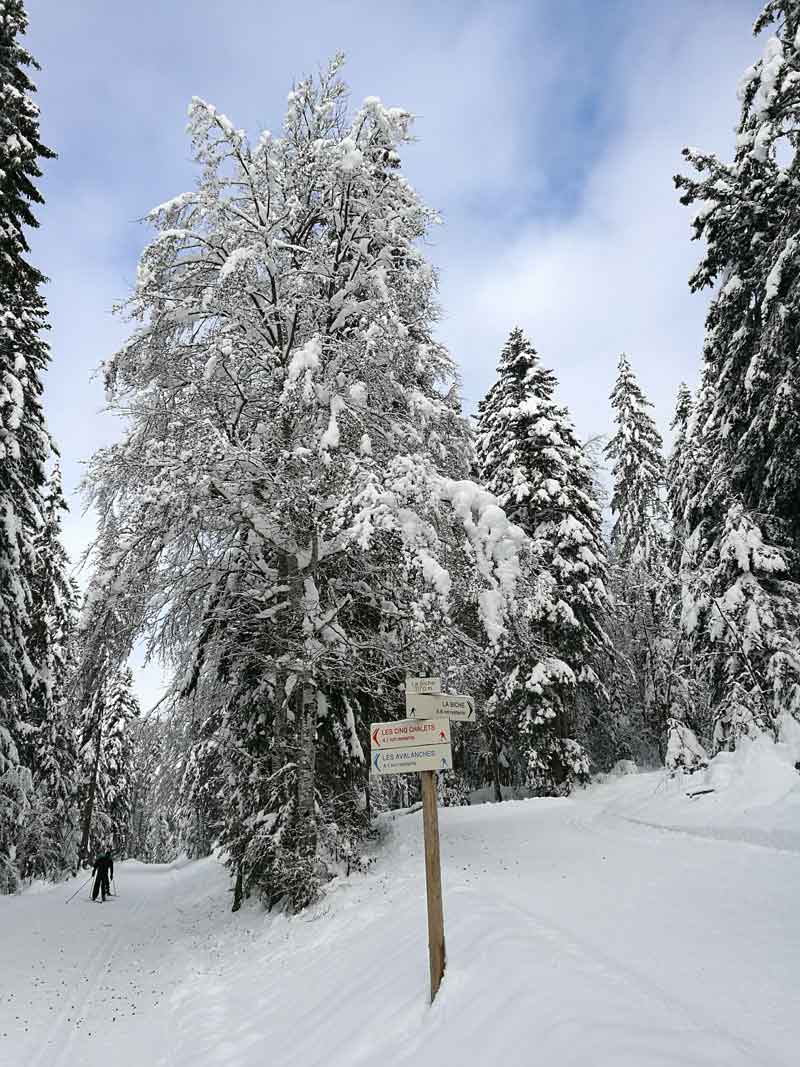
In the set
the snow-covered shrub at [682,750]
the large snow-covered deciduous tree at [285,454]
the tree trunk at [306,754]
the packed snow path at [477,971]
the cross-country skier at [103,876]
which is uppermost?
the large snow-covered deciduous tree at [285,454]

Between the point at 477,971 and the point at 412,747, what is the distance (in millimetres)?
1664

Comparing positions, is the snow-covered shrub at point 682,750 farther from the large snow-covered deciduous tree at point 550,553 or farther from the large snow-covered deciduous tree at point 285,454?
the large snow-covered deciduous tree at point 285,454

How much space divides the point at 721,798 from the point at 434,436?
835cm

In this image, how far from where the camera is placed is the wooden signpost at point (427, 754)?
542cm

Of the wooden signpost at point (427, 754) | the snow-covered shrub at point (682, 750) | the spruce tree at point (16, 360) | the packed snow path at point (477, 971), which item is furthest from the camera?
the snow-covered shrub at point (682, 750)

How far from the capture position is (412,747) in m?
5.57

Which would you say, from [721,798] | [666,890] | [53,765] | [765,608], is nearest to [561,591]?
[765,608]

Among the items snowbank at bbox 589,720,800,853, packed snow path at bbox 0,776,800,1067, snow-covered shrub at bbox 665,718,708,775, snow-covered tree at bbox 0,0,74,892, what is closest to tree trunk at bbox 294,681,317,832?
packed snow path at bbox 0,776,800,1067

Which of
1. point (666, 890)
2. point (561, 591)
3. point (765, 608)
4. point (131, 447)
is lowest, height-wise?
point (666, 890)

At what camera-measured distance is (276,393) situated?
37.3 ft

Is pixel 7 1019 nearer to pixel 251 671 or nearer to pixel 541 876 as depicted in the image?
pixel 251 671

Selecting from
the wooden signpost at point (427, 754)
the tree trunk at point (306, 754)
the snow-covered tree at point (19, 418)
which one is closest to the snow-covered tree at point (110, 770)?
the snow-covered tree at point (19, 418)

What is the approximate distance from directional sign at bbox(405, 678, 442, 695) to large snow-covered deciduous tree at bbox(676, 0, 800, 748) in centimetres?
847

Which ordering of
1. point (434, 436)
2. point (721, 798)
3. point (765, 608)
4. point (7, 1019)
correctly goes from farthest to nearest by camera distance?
1. point (765, 608)
2. point (721, 798)
3. point (434, 436)
4. point (7, 1019)
